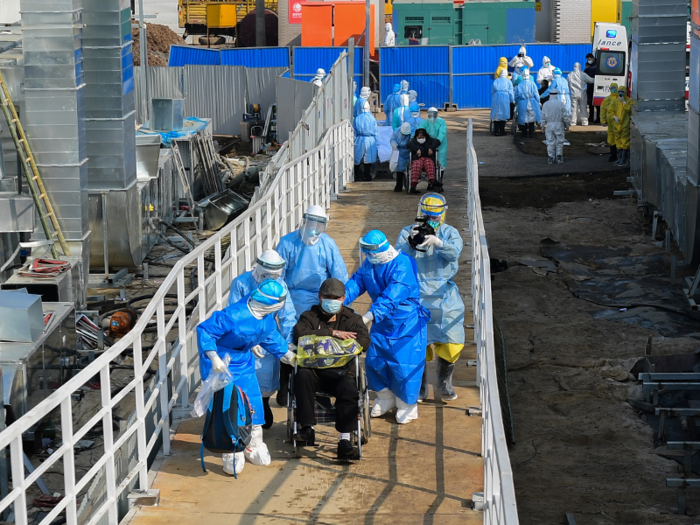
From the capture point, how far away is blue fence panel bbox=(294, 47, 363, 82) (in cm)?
2994

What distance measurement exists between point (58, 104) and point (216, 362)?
8035mm

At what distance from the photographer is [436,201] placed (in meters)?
8.22

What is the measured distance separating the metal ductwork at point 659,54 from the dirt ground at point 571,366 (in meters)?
2.14

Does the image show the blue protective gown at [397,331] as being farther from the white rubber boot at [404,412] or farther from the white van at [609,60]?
the white van at [609,60]

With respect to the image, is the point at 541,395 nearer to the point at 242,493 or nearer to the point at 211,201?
the point at 242,493

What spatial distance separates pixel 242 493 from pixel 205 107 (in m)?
24.2

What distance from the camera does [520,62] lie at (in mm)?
28484

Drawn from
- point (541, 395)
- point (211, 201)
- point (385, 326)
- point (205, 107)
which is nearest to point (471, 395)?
point (385, 326)

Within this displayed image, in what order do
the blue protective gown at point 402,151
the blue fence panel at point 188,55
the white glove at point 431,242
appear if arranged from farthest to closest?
the blue fence panel at point 188,55 < the blue protective gown at point 402,151 < the white glove at point 431,242

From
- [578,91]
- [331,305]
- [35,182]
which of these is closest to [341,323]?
[331,305]

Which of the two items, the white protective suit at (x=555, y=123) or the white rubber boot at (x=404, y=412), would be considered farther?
the white protective suit at (x=555, y=123)

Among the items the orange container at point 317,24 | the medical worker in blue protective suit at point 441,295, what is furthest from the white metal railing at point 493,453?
the orange container at point 317,24

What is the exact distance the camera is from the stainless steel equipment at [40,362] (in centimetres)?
910

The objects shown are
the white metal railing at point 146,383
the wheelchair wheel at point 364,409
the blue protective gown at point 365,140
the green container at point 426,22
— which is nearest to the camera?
the white metal railing at point 146,383
